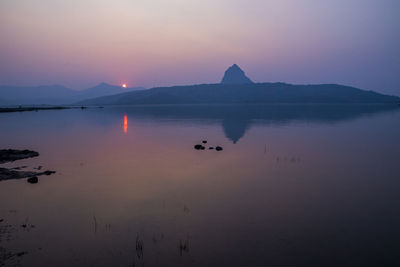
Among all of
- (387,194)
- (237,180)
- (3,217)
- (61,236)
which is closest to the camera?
(61,236)

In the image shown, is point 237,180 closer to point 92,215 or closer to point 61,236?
point 92,215

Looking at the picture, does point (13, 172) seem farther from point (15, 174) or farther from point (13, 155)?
point (13, 155)

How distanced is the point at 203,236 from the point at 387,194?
533 inches

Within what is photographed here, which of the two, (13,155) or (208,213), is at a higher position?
(208,213)

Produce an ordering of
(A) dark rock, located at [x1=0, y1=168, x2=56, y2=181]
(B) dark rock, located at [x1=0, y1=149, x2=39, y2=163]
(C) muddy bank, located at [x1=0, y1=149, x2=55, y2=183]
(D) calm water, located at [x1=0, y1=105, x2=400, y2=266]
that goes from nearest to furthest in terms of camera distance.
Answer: (D) calm water, located at [x1=0, y1=105, x2=400, y2=266] → (A) dark rock, located at [x1=0, y1=168, x2=56, y2=181] → (C) muddy bank, located at [x1=0, y1=149, x2=55, y2=183] → (B) dark rock, located at [x1=0, y1=149, x2=39, y2=163]

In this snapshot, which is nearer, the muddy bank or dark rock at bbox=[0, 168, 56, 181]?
dark rock at bbox=[0, 168, 56, 181]

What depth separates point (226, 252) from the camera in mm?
11500

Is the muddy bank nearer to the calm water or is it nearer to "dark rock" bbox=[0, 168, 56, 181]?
"dark rock" bbox=[0, 168, 56, 181]

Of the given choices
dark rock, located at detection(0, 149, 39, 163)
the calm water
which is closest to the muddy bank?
dark rock, located at detection(0, 149, 39, 163)

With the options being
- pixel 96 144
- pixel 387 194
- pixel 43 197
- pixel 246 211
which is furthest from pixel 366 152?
pixel 96 144

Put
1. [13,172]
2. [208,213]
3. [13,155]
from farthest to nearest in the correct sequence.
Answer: [13,155]
[13,172]
[208,213]

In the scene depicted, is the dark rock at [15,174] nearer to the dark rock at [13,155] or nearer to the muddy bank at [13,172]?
the muddy bank at [13,172]

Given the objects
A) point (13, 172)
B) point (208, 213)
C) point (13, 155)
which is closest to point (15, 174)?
point (13, 172)

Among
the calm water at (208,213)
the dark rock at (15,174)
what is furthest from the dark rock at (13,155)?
the dark rock at (15,174)
